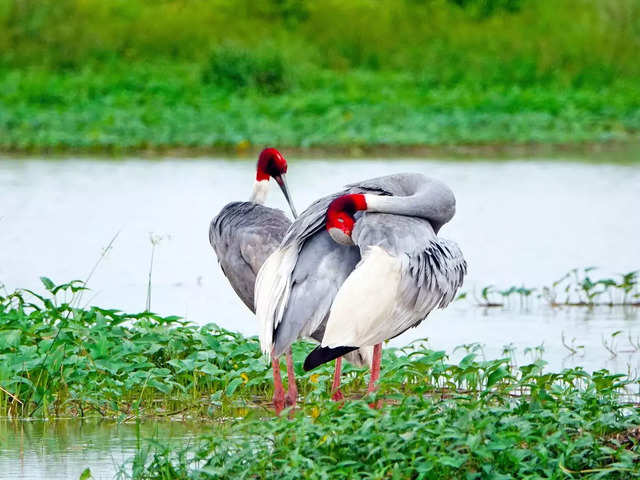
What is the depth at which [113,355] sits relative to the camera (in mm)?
6203

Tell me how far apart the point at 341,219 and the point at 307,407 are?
2.66ft

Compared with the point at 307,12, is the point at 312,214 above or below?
below

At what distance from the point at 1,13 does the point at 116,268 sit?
1723 cm

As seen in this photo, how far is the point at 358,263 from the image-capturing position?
18.1ft

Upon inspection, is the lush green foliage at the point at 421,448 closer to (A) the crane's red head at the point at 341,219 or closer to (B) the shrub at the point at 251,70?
(A) the crane's red head at the point at 341,219

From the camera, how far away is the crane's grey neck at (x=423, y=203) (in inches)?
229

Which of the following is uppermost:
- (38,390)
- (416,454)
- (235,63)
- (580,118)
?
(235,63)

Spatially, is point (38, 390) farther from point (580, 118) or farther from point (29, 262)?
point (580, 118)

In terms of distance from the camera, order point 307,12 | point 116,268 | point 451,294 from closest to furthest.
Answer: point 451,294 → point 116,268 → point 307,12

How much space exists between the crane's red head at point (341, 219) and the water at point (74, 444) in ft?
3.18

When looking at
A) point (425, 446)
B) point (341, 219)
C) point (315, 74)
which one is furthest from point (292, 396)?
point (315, 74)

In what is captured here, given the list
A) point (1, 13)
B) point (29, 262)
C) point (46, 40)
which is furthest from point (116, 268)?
point (1, 13)

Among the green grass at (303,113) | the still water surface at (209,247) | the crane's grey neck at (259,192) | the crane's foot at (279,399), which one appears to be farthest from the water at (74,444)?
the green grass at (303,113)

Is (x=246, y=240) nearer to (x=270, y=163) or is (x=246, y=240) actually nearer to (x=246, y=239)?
(x=246, y=239)
